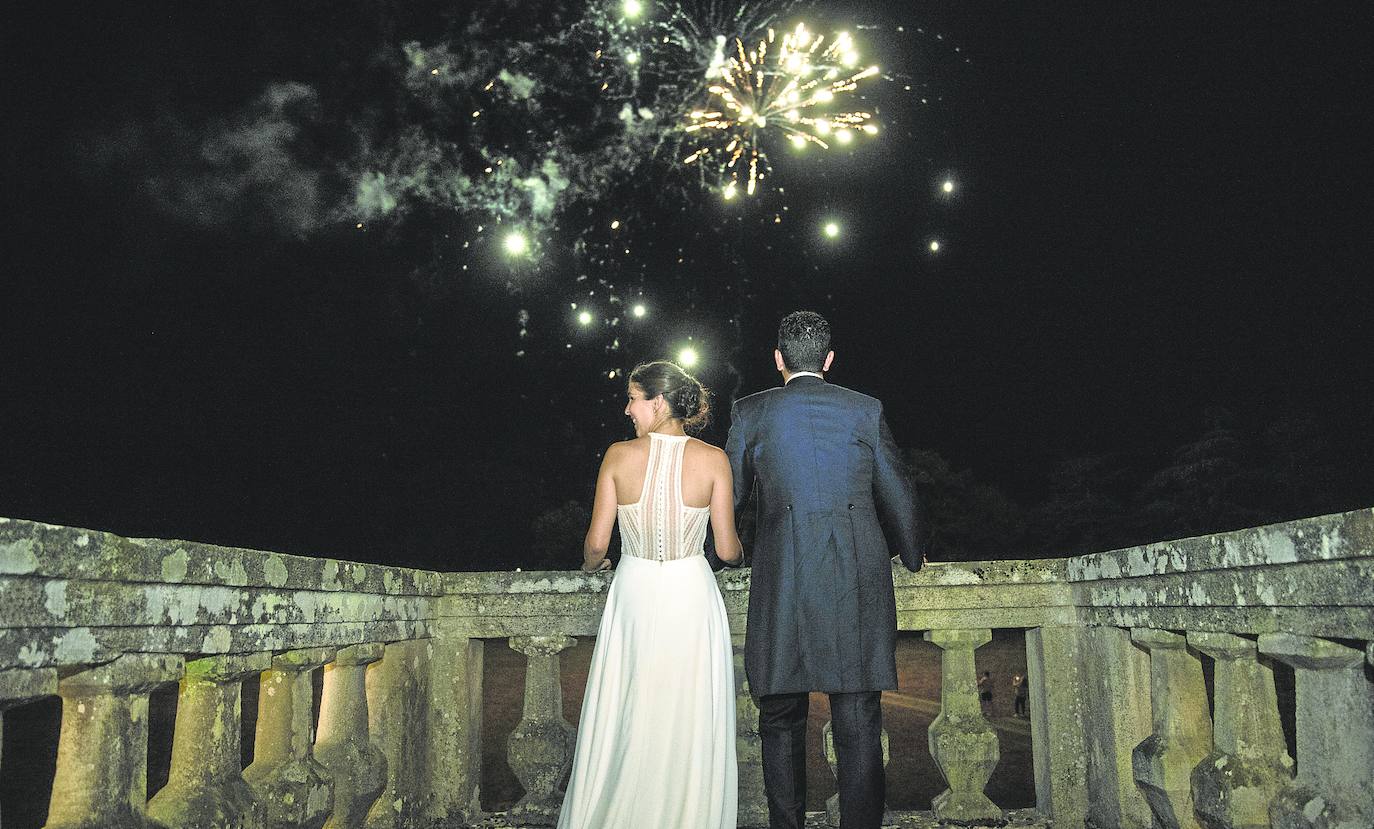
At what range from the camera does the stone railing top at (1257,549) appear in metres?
2.45

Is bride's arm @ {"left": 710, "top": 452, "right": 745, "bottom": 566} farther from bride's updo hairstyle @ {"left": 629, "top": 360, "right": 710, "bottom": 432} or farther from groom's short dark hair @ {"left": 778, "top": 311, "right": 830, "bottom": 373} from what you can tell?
groom's short dark hair @ {"left": 778, "top": 311, "right": 830, "bottom": 373}

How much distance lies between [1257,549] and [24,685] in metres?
2.95

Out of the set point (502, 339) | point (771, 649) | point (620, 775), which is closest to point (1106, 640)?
point (771, 649)

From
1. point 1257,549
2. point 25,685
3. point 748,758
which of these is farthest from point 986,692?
point 25,685

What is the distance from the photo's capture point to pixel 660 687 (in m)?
3.94

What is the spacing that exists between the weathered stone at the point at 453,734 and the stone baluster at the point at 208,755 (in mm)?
1625

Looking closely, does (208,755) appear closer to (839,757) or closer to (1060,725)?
(839,757)

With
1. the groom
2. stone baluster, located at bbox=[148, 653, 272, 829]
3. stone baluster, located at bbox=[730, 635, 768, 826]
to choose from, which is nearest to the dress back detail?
the groom

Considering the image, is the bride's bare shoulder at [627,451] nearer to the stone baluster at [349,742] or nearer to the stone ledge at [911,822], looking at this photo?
the stone baluster at [349,742]

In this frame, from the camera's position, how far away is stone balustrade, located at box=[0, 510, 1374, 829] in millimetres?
2434

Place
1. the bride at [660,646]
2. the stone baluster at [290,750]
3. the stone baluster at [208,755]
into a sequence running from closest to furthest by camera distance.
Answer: the stone baluster at [208,755]
the stone baluster at [290,750]
the bride at [660,646]

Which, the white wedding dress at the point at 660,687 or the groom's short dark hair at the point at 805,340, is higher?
the groom's short dark hair at the point at 805,340

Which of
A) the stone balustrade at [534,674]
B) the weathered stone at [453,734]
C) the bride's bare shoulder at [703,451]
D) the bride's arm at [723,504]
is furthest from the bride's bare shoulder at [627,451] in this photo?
the weathered stone at [453,734]

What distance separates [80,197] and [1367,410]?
35.9 metres
